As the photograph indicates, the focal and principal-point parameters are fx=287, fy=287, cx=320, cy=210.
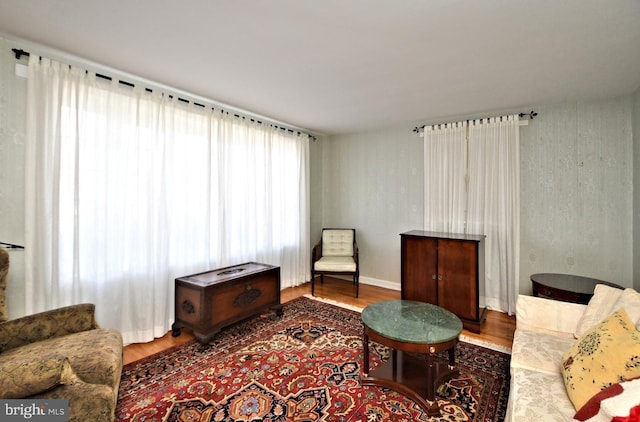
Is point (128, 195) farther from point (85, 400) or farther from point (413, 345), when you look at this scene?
point (413, 345)

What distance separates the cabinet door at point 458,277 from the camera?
127 inches

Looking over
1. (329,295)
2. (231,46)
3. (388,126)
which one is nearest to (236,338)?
(329,295)

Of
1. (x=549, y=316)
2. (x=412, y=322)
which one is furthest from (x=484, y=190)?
(x=412, y=322)

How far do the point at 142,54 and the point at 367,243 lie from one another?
12.9 ft

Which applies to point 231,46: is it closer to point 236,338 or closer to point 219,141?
point 219,141

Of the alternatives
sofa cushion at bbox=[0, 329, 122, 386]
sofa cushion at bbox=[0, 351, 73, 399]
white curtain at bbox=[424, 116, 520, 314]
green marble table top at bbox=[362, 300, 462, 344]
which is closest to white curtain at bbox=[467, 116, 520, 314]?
white curtain at bbox=[424, 116, 520, 314]

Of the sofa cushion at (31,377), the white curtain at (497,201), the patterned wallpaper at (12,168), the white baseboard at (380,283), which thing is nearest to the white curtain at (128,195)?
the patterned wallpaper at (12,168)

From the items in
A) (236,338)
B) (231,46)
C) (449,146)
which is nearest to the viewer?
(231,46)

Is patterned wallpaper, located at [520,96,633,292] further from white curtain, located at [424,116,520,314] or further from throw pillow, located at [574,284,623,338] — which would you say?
throw pillow, located at [574,284,623,338]

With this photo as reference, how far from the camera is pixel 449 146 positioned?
407 centimetres

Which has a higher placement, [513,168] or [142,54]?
[142,54]

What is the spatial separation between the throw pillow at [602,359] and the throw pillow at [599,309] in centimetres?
33
